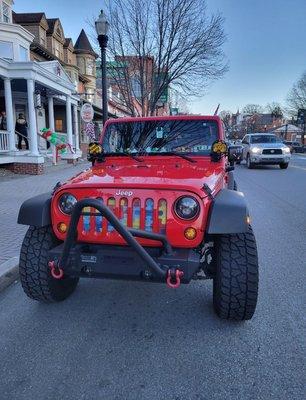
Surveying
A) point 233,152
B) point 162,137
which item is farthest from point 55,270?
point 233,152

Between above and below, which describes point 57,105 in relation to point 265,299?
above

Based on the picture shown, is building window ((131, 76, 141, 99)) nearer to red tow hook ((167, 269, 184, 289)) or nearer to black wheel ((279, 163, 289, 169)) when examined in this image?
black wheel ((279, 163, 289, 169))

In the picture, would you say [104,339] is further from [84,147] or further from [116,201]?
[84,147]

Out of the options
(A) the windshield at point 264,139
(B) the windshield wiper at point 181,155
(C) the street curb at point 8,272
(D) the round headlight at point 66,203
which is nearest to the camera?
(D) the round headlight at point 66,203

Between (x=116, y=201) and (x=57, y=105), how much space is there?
23128 mm

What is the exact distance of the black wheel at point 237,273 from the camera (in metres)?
2.85

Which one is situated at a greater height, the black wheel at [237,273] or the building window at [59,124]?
the building window at [59,124]

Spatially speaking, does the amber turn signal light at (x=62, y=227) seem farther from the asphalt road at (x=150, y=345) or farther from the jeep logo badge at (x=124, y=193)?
the asphalt road at (x=150, y=345)

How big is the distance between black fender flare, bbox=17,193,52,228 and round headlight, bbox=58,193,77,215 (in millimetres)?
140

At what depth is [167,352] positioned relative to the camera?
2.68m

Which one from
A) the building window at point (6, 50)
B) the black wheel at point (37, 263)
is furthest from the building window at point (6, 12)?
the black wheel at point (37, 263)

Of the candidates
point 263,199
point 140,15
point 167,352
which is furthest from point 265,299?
point 140,15

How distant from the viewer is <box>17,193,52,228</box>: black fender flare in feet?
9.79

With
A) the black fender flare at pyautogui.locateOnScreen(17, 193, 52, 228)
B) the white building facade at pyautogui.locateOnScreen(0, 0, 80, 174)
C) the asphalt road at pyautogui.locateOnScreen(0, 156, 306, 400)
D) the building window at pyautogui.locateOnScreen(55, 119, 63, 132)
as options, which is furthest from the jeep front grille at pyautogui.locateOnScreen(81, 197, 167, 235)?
the building window at pyautogui.locateOnScreen(55, 119, 63, 132)
